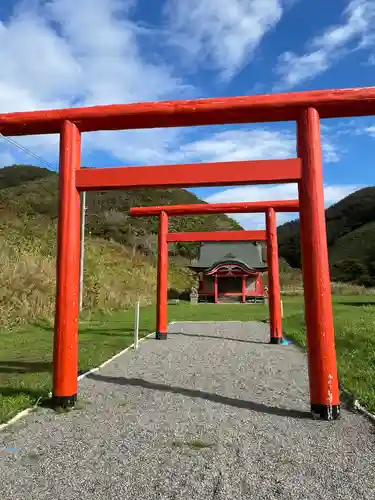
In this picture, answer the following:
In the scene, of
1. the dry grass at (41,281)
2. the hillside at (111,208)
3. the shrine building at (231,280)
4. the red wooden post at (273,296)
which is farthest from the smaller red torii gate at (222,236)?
the hillside at (111,208)

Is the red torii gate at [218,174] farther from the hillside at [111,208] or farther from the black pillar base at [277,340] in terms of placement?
the hillside at [111,208]

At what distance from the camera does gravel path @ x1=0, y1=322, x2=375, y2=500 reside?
7.71ft

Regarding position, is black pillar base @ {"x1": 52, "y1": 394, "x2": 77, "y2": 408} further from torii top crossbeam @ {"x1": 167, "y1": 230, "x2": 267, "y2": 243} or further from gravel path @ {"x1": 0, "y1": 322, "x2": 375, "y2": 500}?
torii top crossbeam @ {"x1": 167, "y1": 230, "x2": 267, "y2": 243}

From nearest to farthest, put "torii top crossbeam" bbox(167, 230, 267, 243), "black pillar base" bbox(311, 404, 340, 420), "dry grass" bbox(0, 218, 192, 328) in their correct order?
"black pillar base" bbox(311, 404, 340, 420), "torii top crossbeam" bbox(167, 230, 267, 243), "dry grass" bbox(0, 218, 192, 328)

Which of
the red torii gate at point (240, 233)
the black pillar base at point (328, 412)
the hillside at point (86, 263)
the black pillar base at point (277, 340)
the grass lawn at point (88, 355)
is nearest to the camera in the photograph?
the black pillar base at point (328, 412)

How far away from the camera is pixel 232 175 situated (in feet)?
13.7

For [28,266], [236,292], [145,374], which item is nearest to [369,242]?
[236,292]

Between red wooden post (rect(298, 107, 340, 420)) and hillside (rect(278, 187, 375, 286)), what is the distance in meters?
43.4

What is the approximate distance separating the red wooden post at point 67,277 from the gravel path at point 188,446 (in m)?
0.31

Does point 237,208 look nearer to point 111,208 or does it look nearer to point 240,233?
point 240,233

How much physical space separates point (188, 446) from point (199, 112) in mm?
3097

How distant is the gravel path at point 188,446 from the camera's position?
92.5 inches

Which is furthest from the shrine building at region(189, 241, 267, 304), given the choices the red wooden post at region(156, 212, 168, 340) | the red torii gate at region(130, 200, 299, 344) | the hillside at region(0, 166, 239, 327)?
the red wooden post at region(156, 212, 168, 340)

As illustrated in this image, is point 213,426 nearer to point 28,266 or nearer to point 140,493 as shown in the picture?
point 140,493
